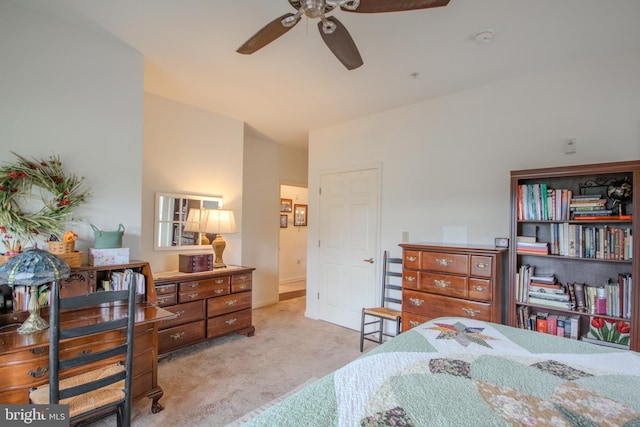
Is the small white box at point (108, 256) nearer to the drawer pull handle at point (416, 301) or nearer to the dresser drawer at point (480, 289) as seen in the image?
the drawer pull handle at point (416, 301)

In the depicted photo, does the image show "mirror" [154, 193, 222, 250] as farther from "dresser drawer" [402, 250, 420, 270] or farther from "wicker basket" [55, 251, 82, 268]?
"dresser drawer" [402, 250, 420, 270]

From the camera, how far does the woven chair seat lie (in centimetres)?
153

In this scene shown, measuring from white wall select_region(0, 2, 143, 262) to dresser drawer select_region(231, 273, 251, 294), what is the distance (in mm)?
1143

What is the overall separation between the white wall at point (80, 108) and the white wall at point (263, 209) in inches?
85.6

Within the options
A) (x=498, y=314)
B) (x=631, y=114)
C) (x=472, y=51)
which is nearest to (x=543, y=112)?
(x=631, y=114)

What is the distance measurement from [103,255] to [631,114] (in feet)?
13.6

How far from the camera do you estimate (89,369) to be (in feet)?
5.95

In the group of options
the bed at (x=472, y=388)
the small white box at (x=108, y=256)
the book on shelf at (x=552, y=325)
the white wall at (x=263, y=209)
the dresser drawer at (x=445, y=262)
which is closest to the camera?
the bed at (x=472, y=388)

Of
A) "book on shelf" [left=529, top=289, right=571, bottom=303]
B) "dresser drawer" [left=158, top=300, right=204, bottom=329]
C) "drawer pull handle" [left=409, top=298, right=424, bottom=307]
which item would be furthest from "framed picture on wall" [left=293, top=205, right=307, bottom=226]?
"book on shelf" [left=529, top=289, right=571, bottom=303]

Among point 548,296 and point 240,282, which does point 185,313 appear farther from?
point 548,296

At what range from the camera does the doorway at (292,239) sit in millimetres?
6629

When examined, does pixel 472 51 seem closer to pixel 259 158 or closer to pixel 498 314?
pixel 498 314

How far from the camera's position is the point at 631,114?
234 cm

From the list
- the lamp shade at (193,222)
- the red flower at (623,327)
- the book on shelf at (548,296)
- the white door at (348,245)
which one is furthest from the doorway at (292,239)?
the red flower at (623,327)
